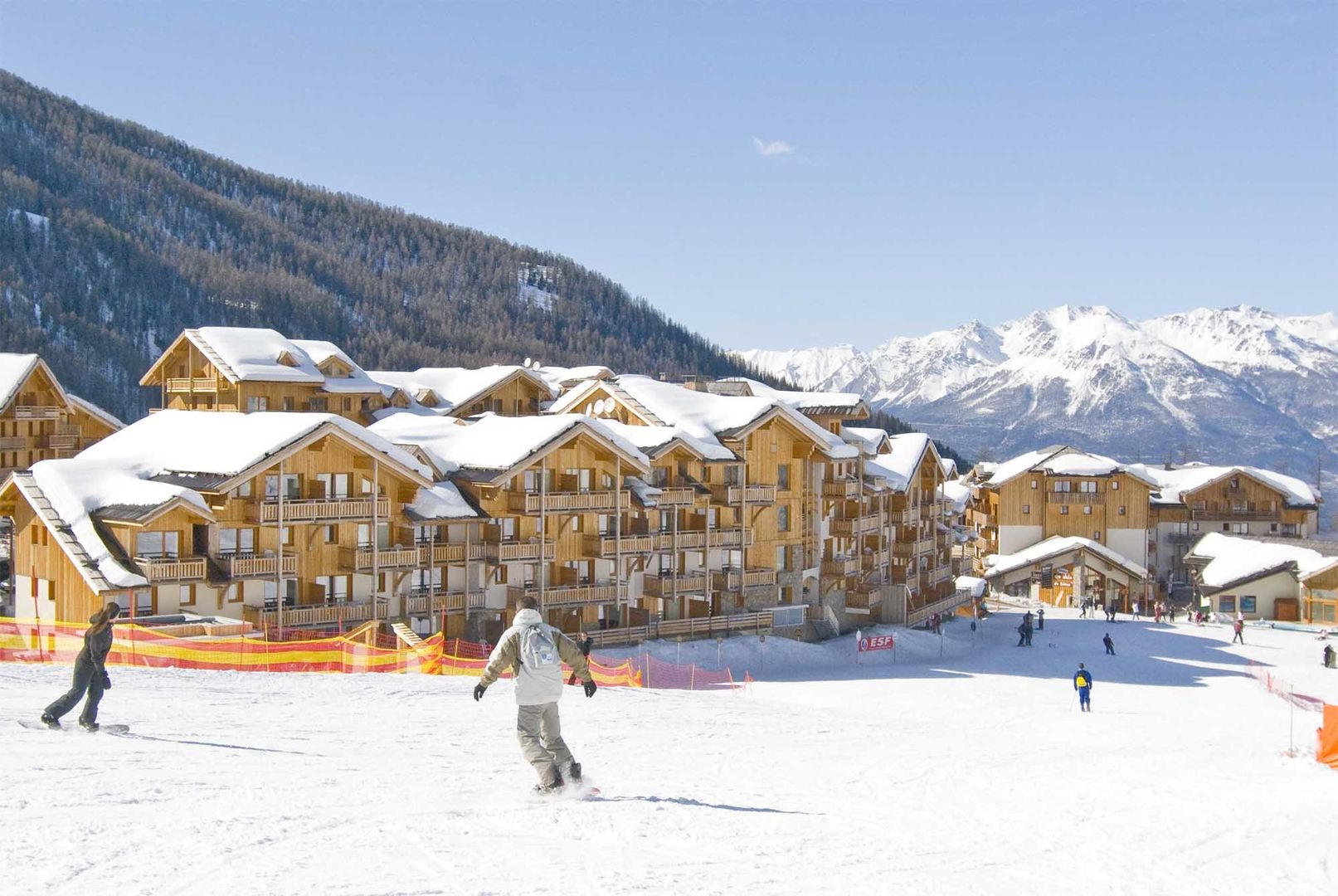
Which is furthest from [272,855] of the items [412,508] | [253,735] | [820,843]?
[412,508]

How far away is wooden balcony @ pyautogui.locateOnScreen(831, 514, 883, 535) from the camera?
62656 millimetres

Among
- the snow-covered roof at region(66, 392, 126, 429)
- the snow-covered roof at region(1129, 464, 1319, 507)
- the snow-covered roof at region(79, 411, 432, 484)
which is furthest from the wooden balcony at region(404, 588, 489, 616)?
the snow-covered roof at region(1129, 464, 1319, 507)

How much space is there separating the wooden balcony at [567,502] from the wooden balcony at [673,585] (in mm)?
3901

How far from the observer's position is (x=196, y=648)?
101 feet

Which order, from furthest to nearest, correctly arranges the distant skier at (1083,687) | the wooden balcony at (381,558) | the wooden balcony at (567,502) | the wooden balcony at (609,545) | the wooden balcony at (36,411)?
the wooden balcony at (36,411) < the wooden balcony at (609,545) < the wooden balcony at (567,502) < the wooden balcony at (381,558) < the distant skier at (1083,687)

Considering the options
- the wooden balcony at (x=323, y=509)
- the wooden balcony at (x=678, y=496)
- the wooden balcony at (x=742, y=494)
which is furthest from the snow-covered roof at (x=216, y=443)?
the wooden balcony at (x=742, y=494)

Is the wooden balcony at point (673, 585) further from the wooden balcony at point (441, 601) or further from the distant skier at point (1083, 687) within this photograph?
the distant skier at point (1083, 687)

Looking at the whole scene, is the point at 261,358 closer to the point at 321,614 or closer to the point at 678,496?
the point at 678,496

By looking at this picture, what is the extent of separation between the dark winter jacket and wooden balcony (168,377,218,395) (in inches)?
2193

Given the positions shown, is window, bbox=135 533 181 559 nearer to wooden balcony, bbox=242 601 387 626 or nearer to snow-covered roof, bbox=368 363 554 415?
Result: wooden balcony, bbox=242 601 387 626

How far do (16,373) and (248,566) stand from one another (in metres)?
32.4

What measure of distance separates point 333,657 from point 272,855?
22884 mm

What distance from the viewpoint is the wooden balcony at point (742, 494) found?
179ft

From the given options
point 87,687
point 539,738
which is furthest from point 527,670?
point 87,687
